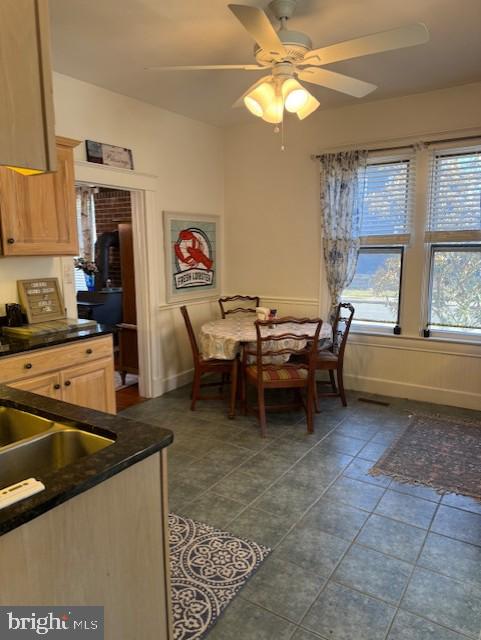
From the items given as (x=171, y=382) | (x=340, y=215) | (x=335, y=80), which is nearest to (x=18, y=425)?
(x=335, y=80)

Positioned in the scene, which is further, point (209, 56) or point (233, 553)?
point (209, 56)

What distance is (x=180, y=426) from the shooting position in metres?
3.70

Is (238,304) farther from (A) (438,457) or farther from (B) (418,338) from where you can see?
(A) (438,457)

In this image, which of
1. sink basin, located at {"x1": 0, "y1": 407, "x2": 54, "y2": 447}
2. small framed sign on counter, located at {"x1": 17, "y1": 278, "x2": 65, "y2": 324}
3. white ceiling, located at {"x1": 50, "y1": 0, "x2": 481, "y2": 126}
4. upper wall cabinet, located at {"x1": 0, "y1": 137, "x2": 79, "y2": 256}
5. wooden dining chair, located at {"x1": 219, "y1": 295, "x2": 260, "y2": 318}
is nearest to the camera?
sink basin, located at {"x1": 0, "y1": 407, "x2": 54, "y2": 447}

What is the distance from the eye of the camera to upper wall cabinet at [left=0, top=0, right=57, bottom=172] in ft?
2.97

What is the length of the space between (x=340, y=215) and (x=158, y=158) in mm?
1856

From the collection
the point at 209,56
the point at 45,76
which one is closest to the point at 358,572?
the point at 45,76

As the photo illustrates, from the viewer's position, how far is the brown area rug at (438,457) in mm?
2840

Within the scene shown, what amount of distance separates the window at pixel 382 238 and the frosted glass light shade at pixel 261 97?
1.80 m

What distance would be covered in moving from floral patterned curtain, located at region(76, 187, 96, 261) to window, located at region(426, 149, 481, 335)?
464 centimetres

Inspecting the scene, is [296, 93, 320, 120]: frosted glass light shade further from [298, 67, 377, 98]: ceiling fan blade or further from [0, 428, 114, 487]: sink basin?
[0, 428, 114, 487]: sink basin

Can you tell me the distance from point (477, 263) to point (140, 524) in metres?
3.76

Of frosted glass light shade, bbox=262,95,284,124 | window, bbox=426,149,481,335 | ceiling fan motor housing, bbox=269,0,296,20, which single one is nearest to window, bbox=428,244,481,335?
window, bbox=426,149,481,335

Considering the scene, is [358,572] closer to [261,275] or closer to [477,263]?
[477,263]
